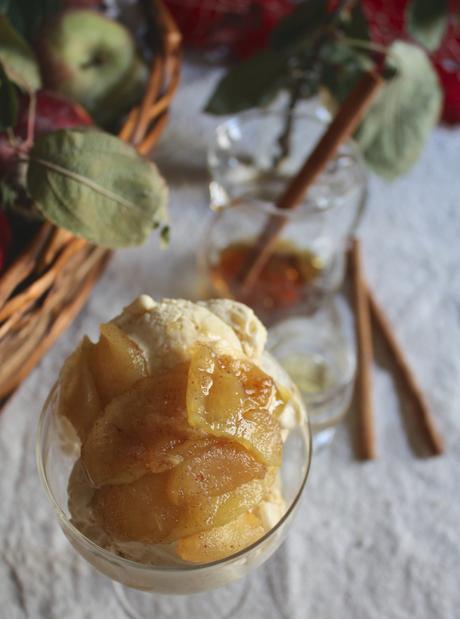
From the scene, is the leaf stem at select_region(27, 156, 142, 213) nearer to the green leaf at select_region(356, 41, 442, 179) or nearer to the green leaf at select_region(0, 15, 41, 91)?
the green leaf at select_region(0, 15, 41, 91)

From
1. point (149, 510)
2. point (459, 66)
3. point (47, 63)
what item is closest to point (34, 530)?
point (149, 510)

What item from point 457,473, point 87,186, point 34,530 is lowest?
point 457,473

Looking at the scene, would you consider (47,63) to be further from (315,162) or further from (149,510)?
(149,510)

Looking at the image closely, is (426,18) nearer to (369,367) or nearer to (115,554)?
(369,367)

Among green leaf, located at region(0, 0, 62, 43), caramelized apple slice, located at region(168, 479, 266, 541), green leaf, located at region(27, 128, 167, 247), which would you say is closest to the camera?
caramelized apple slice, located at region(168, 479, 266, 541)

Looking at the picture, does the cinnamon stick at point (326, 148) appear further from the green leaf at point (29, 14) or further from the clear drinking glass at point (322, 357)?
the green leaf at point (29, 14)

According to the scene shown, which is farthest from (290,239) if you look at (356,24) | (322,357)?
(356,24)

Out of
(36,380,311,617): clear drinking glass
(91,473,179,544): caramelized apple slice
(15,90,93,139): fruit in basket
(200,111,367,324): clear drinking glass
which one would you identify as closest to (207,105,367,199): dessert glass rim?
(200,111,367,324): clear drinking glass

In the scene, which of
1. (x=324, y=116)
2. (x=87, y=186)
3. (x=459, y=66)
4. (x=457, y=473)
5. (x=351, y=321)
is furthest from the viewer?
(x=459, y=66)
